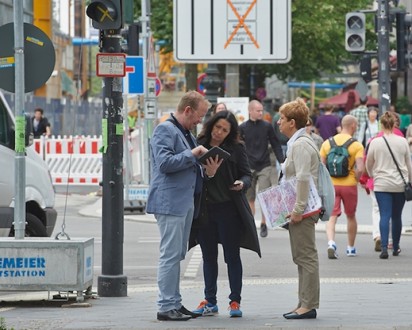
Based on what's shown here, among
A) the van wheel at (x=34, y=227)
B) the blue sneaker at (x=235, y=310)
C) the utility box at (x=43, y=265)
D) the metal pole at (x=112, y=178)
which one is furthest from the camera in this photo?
the van wheel at (x=34, y=227)

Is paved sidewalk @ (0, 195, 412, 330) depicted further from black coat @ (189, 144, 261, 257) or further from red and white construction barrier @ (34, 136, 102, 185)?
red and white construction barrier @ (34, 136, 102, 185)

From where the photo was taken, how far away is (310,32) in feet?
164

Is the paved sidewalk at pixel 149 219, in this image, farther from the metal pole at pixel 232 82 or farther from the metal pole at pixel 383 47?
the metal pole at pixel 232 82

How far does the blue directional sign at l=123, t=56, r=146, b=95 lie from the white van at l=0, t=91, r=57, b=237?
812 centimetres

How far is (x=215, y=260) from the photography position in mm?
11531

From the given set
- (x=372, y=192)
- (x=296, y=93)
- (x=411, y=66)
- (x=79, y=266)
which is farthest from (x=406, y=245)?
(x=296, y=93)

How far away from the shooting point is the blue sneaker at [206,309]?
11477 millimetres

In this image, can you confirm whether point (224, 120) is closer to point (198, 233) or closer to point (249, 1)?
point (198, 233)

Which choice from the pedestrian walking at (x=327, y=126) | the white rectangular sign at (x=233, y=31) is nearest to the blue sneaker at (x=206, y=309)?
the white rectangular sign at (x=233, y=31)

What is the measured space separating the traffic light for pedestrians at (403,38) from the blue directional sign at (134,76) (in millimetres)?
4274

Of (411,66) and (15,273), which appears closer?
(15,273)

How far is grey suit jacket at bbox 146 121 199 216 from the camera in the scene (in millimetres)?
10875

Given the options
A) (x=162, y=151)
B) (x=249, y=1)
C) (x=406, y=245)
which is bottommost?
(x=406, y=245)

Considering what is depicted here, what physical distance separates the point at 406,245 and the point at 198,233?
857 cm
